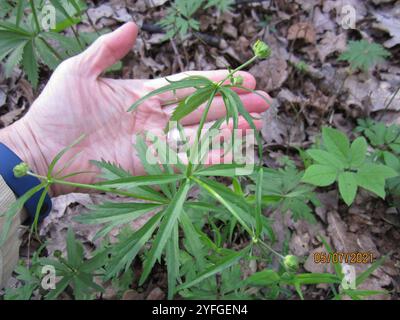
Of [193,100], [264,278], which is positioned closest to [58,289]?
[264,278]

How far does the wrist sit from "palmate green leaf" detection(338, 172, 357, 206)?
4.77ft

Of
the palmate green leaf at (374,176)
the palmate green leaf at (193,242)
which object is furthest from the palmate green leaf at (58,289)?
the palmate green leaf at (374,176)

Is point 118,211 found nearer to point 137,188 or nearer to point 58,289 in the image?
point 137,188

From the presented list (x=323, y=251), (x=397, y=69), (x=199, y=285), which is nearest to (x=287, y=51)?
(x=397, y=69)

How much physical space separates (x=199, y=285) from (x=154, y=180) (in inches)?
23.3

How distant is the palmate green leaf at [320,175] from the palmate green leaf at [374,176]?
0.40 ft

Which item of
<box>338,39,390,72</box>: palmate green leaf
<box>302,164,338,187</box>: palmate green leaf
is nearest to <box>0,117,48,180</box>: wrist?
<box>302,164,338,187</box>: palmate green leaf

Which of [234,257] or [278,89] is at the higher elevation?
[234,257]

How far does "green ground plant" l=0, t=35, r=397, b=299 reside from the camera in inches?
47.9

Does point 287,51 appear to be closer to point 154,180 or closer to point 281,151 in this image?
point 281,151

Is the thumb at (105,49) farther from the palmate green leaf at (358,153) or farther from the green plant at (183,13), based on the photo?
the palmate green leaf at (358,153)

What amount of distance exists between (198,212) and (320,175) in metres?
0.61

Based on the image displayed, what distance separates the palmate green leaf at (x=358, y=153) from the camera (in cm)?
189

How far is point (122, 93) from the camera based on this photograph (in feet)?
6.79
